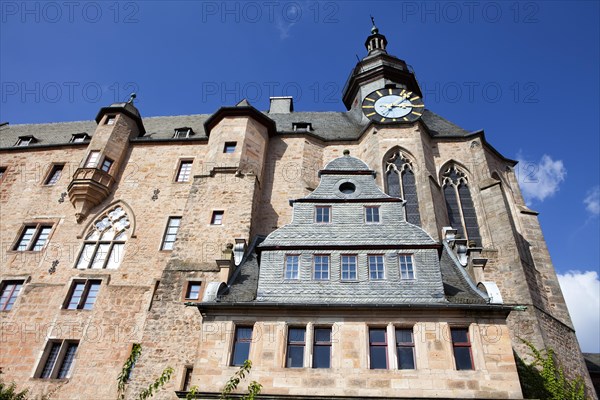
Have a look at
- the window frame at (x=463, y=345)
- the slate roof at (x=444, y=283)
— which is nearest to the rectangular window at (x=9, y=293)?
the slate roof at (x=444, y=283)

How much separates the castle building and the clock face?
4.6 inches

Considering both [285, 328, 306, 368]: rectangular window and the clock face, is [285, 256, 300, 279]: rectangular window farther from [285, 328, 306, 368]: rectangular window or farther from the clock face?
the clock face

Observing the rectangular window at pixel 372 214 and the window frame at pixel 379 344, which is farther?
the rectangular window at pixel 372 214

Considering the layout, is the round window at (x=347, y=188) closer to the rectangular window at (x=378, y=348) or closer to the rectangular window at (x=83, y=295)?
the rectangular window at (x=378, y=348)

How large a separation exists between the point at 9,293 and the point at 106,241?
12.5 ft

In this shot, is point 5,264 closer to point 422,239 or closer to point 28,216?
point 28,216

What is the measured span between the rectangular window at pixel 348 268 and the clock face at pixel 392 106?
11.3 m

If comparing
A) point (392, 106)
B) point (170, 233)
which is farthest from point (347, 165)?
point (392, 106)

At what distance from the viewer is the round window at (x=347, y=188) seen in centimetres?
1602

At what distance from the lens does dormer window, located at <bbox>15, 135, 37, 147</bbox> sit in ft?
83.6

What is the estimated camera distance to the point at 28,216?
21.2 meters

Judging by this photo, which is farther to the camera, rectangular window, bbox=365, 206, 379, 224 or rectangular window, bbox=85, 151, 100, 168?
rectangular window, bbox=85, 151, 100, 168

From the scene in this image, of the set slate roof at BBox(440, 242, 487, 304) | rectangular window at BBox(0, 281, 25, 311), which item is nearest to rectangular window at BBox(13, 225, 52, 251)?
rectangular window at BBox(0, 281, 25, 311)

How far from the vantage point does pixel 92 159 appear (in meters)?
22.0
